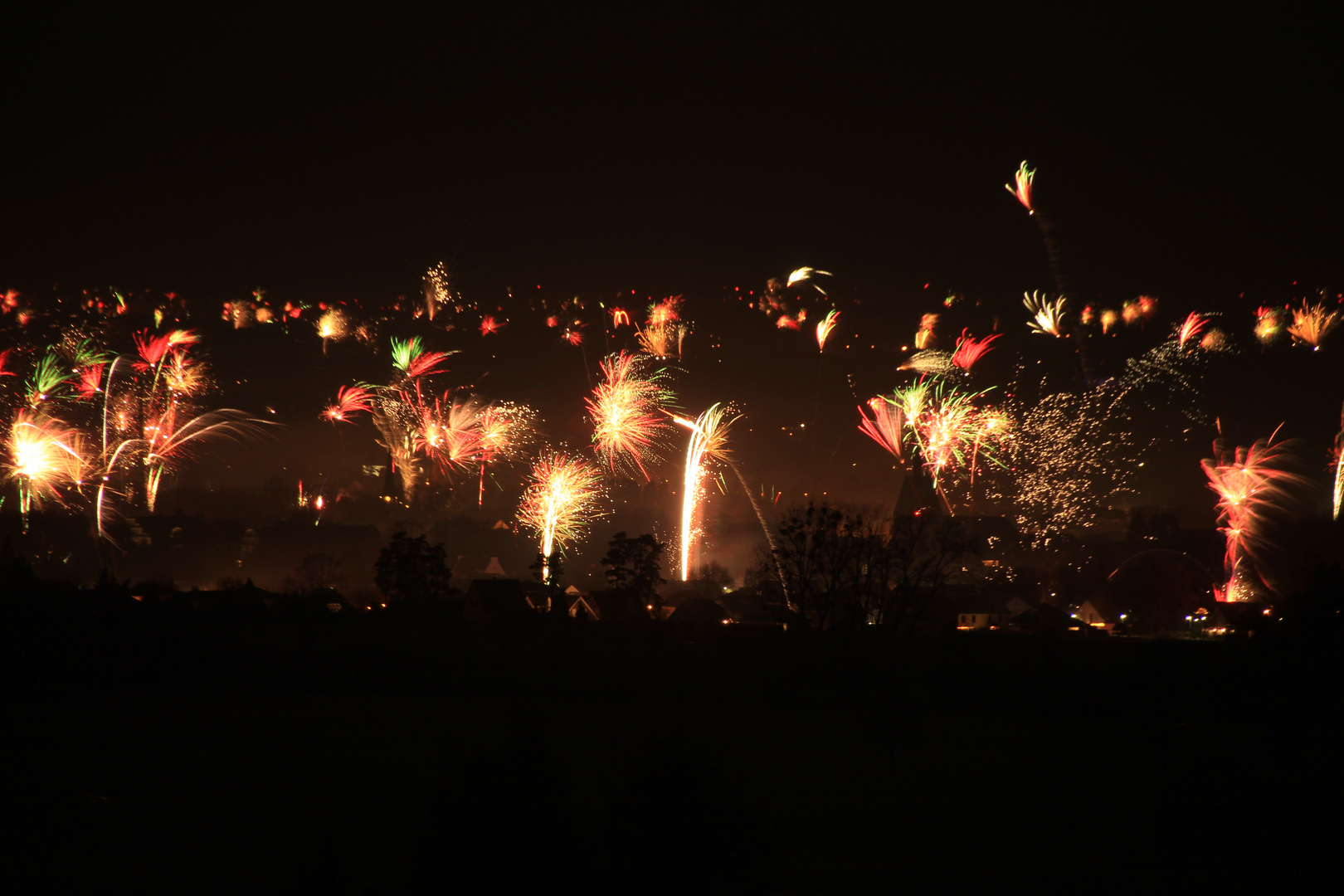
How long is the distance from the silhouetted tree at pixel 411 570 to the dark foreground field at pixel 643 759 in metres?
9.54

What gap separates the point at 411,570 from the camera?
47.1 meters

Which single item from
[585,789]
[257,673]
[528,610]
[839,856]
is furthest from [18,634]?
[839,856]

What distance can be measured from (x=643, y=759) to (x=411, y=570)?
41.0 metres

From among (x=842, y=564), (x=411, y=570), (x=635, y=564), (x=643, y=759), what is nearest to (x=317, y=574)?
(x=411, y=570)

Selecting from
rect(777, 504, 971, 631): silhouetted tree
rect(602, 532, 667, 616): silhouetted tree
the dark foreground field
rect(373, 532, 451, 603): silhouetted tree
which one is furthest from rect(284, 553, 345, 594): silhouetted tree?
rect(777, 504, 971, 631): silhouetted tree

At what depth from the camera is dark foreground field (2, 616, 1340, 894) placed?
7996 mm

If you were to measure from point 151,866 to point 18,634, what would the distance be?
2080 cm

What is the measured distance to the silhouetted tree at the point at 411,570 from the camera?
47094 millimetres

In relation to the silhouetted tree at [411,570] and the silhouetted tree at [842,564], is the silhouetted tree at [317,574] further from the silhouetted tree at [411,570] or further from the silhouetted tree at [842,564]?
the silhouetted tree at [842,564]

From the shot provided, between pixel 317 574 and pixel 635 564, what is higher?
pixel 635 564

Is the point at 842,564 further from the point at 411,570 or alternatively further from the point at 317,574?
the point at 317,574

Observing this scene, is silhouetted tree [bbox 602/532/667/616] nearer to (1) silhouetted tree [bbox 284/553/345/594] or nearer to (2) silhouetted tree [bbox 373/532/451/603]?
(2) silhouetted tree [bbox 373/532/451/603]

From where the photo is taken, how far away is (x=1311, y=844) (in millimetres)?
13906

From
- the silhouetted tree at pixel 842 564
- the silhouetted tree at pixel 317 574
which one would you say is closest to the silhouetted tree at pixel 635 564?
the silhouetted tree at pixel 842 564
